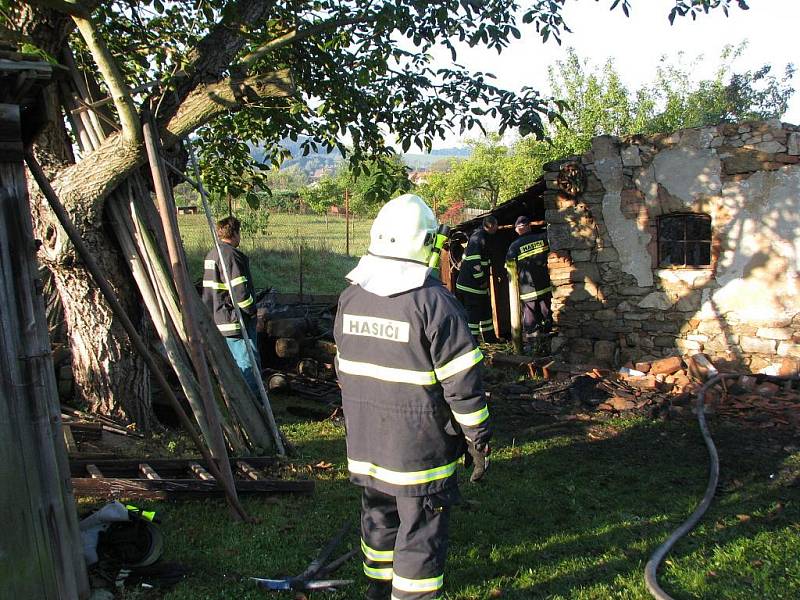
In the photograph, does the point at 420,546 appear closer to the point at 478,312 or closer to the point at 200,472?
the point at 200,472

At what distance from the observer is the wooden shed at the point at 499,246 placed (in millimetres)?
11891

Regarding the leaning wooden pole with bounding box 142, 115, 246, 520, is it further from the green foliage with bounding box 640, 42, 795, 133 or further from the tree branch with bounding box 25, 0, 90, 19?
A: the green foliage with bounding box 640, 42, 795, 133

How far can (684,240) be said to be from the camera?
931 cm

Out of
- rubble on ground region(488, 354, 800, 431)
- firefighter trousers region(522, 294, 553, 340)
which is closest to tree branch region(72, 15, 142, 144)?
rubble on ground region(488, 354, 800, 431)

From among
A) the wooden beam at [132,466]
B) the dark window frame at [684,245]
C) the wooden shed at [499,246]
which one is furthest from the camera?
the wooden shed at [499,246]

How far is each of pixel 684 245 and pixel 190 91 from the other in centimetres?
698

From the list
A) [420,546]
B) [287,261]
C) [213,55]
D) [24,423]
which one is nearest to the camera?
[24,423]

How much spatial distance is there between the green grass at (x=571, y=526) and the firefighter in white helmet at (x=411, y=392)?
2.13 ft

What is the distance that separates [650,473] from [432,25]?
4982 mm

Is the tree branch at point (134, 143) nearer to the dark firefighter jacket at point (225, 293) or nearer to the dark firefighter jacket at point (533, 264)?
the dark firefighter jacket at point (225, 293)

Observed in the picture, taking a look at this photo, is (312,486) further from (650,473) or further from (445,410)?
(650,473)

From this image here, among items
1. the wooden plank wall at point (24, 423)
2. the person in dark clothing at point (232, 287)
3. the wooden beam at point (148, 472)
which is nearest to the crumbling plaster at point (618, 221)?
the person in dark clothing at point (232, 287)

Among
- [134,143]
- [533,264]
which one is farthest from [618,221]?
[134,143]

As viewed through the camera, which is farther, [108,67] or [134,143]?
[134,143]
